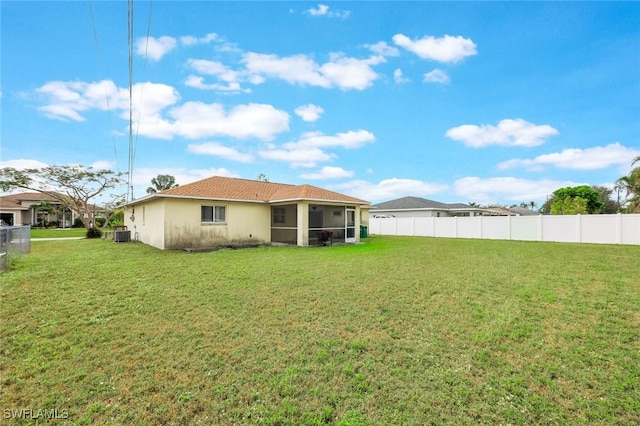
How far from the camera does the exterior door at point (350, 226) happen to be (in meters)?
17.2

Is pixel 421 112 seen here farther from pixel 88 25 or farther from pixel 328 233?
pixel 88 25

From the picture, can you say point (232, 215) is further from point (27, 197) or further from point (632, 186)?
point (27, 197)

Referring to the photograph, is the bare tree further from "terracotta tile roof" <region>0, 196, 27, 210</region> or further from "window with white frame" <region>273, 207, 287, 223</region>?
"window with white frame" <region>273, 207, 287, 223</region>

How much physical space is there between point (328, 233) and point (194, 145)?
1210cm

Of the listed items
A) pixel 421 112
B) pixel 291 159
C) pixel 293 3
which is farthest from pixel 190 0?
pixel 291 159

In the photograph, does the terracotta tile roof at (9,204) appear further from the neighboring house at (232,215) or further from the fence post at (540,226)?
the fence post at (540,226)

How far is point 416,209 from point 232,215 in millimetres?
22604

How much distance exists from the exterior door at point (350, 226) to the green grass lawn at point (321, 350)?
999 cm

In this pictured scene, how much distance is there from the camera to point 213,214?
14188mm

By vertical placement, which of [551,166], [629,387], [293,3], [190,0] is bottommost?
[629,387]

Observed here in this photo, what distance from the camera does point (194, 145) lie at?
2048 centimetres

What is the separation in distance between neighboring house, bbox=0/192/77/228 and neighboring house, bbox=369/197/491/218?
1481 inches

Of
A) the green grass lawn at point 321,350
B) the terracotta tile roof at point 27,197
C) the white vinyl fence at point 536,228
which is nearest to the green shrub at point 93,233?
the green grass lawn at point 321,350

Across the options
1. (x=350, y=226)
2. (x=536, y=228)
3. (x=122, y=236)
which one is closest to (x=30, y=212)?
(x=122, y=236)
